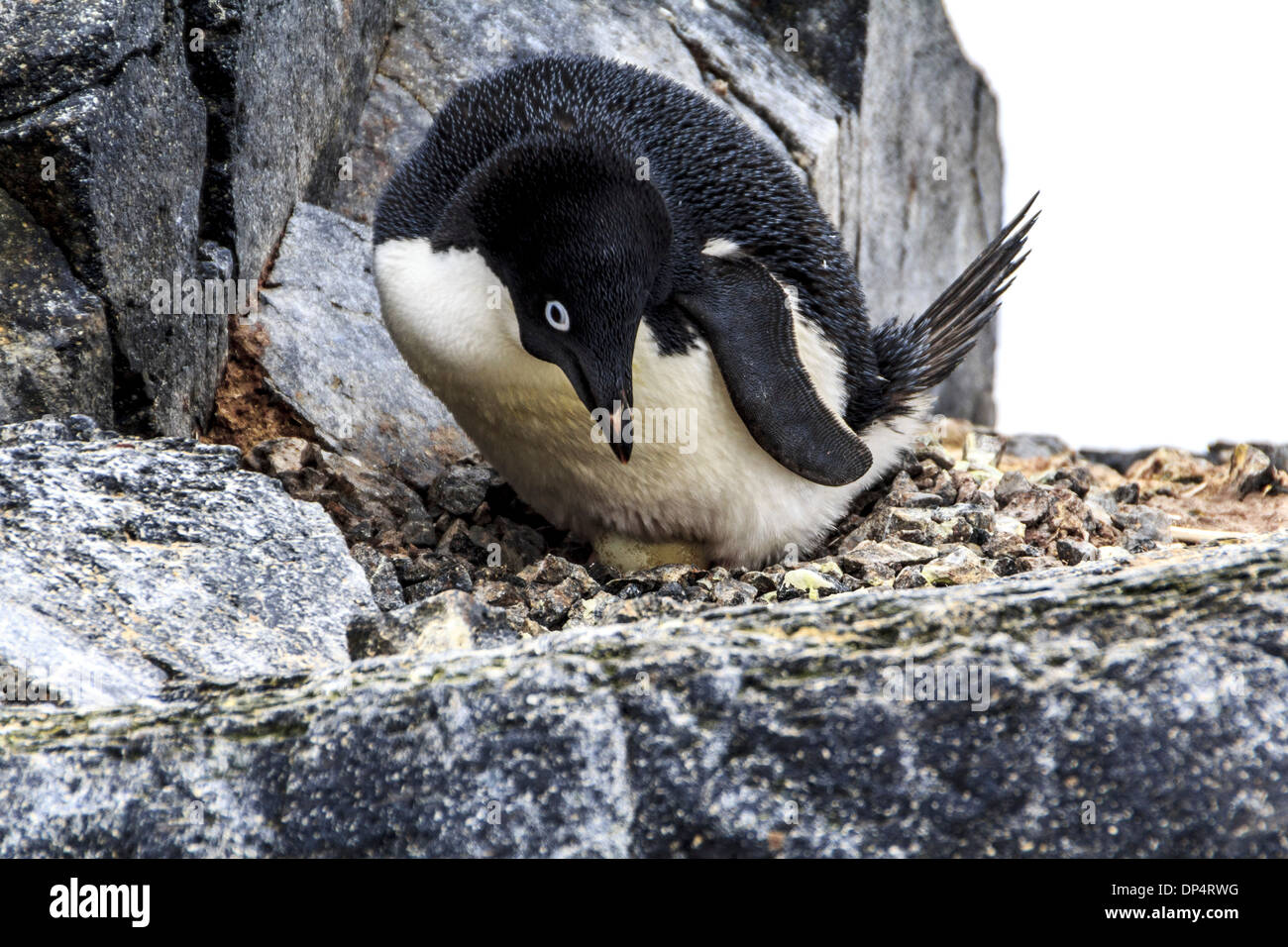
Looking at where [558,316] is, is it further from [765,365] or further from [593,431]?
[765,365]

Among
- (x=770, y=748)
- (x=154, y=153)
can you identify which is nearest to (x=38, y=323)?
(x=154, y=153)

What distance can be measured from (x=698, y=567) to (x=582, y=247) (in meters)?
1.19

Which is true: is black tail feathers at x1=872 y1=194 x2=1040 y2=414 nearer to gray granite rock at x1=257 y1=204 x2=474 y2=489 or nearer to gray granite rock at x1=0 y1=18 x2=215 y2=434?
gray granite rock at x1=257 y1=204 x2=474 y2=489

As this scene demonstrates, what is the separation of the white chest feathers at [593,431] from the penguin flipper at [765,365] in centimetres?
7

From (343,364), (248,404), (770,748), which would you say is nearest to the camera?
(770,748)

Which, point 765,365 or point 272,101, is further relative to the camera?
point 272,101

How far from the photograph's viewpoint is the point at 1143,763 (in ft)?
5.45

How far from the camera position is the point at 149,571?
102 inches

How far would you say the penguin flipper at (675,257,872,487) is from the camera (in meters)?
3.29

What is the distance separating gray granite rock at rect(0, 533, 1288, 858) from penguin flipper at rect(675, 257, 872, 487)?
1451 mm

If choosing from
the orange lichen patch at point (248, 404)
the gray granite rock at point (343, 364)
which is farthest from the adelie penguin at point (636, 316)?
the orange lichen patch at point (248, 404)

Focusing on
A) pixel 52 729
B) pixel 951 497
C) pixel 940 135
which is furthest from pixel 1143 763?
pixel 940 135
